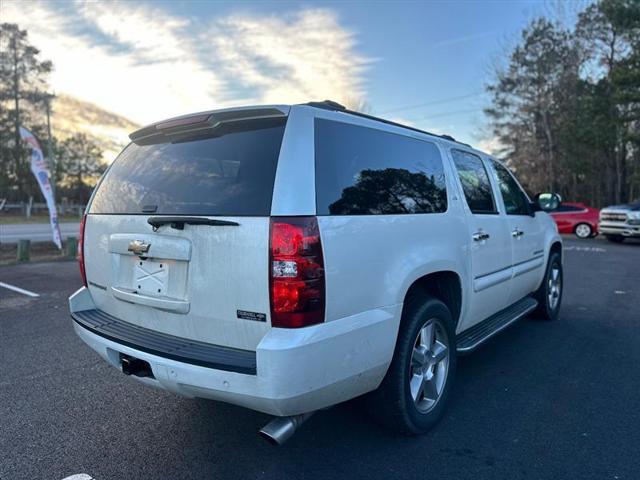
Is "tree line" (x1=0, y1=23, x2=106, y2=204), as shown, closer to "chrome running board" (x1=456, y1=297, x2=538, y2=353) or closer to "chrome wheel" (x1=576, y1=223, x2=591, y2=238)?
"chrome wheel" (x1=576, y1=223, x2=591, y2=238)

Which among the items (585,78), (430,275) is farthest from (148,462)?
(585,78)

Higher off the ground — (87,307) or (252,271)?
(252,271)

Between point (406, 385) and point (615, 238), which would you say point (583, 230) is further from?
point (406, 385)

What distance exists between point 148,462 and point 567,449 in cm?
248

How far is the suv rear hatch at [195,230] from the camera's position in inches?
90.3

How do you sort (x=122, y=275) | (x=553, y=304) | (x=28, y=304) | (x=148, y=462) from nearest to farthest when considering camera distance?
(x=148, y=462) → (x=122, y=275) → (x=553, y=304) → (x=28, y=304)

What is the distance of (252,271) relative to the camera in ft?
7.37

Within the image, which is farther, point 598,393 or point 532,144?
point 532,144

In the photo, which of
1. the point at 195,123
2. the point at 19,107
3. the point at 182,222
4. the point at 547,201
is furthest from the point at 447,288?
the point at 19,107

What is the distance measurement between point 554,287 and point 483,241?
2.73 metres

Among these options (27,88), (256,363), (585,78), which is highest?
(27,88)

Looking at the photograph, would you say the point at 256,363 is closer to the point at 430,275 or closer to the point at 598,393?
the point at 430,275

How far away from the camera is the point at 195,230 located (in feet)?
8.01

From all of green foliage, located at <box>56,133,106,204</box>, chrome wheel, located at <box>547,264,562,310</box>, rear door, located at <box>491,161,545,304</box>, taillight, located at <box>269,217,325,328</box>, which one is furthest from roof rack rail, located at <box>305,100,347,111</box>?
green foliage, located at <box>56,133,106,204</box>
